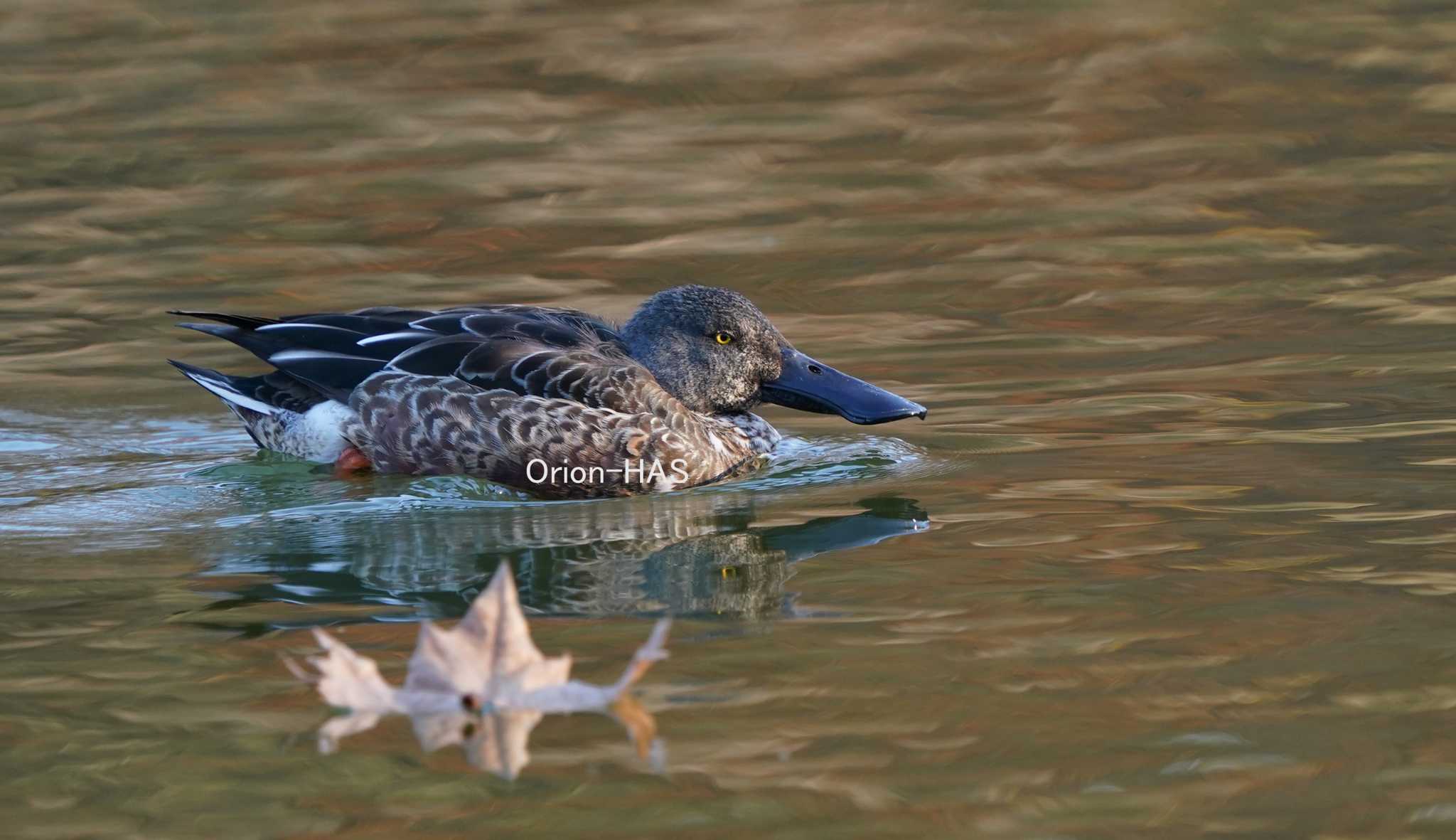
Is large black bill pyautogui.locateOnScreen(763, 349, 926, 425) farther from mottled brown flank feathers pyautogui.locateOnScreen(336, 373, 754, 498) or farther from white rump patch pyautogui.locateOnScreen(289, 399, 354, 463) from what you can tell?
white rump patch pyautogui.locateOnScreen(289, 399, 354, 463)

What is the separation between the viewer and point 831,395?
26.7 feet

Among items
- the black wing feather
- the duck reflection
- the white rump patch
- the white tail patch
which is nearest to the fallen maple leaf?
the duck reflection

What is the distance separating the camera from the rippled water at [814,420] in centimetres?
455

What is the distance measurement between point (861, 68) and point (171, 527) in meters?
11.4

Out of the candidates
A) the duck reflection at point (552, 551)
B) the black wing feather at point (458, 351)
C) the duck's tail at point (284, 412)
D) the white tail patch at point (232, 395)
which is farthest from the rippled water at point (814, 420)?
the black wing feather at point (458, 351)

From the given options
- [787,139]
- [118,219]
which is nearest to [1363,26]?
[787,139]

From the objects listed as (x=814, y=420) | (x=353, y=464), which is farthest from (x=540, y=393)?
(x=814, y=420)

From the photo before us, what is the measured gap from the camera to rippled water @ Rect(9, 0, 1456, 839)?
4.55 meters

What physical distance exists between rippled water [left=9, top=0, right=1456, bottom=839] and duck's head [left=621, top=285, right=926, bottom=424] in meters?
0.37

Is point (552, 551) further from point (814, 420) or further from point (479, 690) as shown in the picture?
point (814, 420)

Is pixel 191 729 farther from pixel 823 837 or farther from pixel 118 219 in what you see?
pixel 118 219

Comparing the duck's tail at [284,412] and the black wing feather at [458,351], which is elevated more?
the black wing feather at [458,351]

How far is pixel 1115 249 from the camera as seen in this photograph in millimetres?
12039

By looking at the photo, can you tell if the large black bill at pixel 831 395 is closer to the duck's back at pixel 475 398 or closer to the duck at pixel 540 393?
the duck at pixel 540 393
